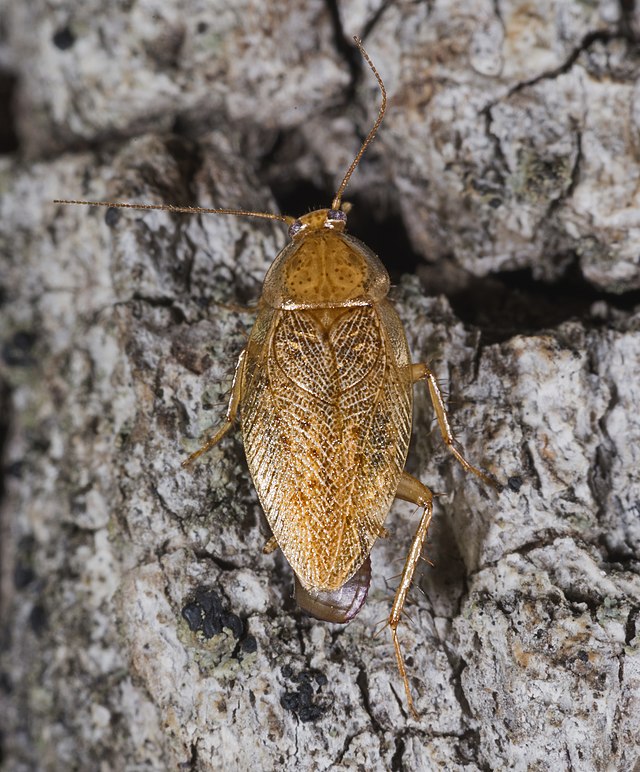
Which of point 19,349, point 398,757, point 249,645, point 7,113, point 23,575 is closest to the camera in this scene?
point 398,757

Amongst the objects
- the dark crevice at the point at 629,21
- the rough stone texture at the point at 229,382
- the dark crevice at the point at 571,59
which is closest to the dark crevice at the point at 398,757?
the rough stone texture at the point at 229,382

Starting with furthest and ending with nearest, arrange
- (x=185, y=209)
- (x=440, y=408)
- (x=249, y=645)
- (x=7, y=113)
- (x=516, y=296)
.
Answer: (x=7, y=113)
(x=516, y=296)
(x=185, y=209)
(x=440, y=408)
(x=249, y=645)

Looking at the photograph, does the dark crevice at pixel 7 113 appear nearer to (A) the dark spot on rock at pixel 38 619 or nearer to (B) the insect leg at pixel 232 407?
(B) the insect leg at pixel 232 407

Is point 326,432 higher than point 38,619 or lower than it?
higher

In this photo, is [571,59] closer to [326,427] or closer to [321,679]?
[326,427]

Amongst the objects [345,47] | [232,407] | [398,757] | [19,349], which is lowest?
[398,757]

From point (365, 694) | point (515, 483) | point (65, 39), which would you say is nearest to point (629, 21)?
point (515, 483)
